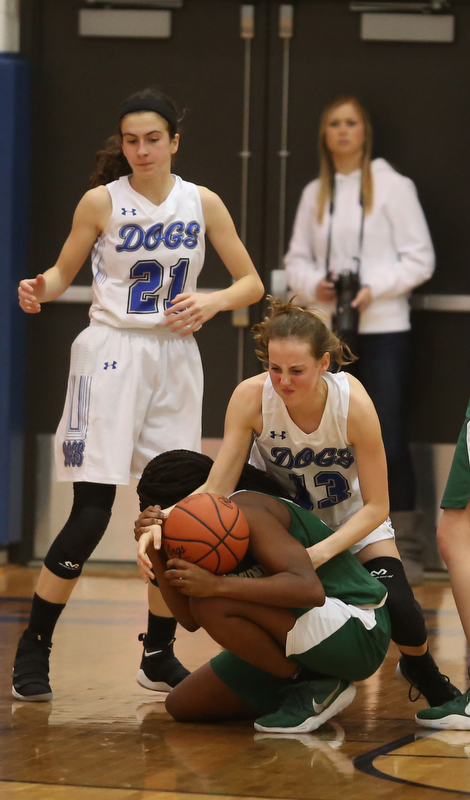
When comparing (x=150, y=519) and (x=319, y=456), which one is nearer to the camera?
(x=150, y=519)

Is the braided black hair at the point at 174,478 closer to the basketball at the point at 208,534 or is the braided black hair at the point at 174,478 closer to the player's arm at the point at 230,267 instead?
the basketball at the point at 208,534

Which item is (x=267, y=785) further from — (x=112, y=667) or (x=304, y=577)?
(x=112, y=667)

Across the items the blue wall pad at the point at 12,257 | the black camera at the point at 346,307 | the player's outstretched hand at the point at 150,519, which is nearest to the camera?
the player's outstretched hand at the point at 150,519

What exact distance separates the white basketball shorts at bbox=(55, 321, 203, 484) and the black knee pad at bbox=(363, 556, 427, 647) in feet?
2.59

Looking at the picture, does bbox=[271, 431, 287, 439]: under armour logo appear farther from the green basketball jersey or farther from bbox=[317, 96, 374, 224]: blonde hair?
bbox=[317, 96, 374, 224]: blonde hair

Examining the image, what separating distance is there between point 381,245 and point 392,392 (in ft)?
2.29

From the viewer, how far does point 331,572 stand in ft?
10.2

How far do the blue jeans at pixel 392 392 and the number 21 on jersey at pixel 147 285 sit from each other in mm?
2094

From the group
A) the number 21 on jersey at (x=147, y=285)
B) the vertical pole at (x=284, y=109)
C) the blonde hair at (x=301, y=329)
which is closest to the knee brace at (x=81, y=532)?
the number 21 on jersey at (x=147, y=285)

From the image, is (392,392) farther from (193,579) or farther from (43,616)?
(193,579)

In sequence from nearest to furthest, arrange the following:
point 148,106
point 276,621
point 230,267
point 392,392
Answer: point 276,621 < point 148,106 < point 230,267 < point 392,392

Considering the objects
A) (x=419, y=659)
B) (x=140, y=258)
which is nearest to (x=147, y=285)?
(x=140, y=258)

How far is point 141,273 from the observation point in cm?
357

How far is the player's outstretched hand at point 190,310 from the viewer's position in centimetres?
346
